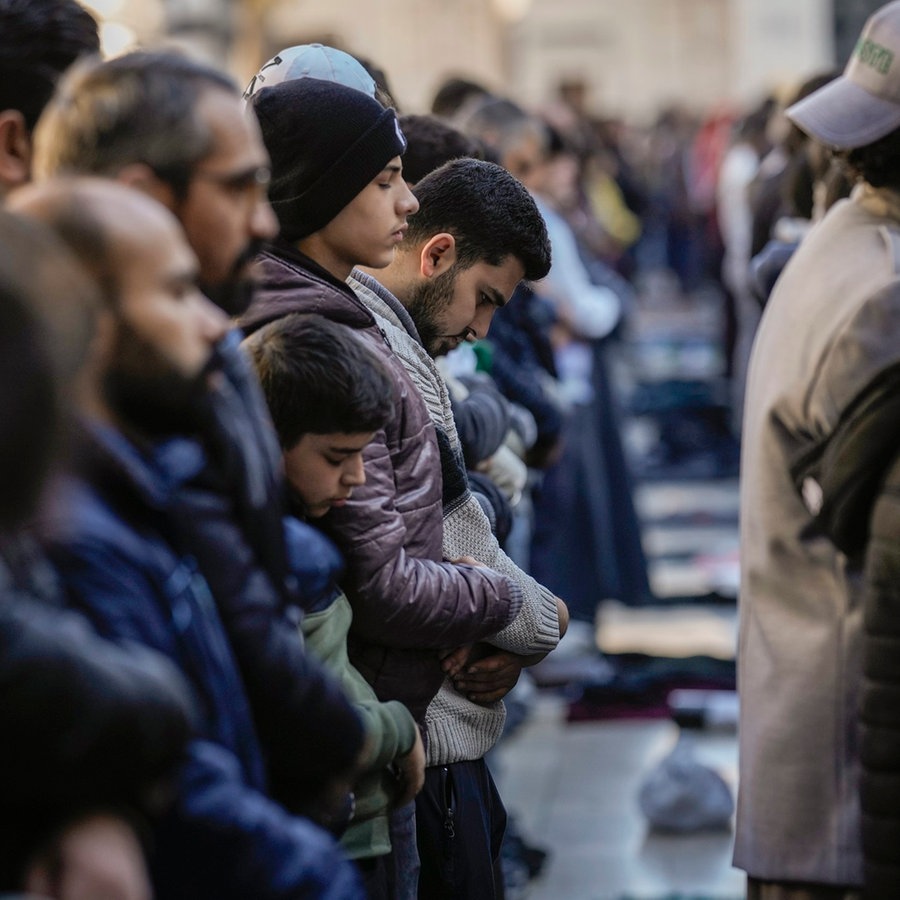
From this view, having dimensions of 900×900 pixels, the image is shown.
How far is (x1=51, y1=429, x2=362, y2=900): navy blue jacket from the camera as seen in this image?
1765 millimetres

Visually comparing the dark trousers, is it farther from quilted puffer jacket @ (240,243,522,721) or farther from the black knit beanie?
the black knit beanie

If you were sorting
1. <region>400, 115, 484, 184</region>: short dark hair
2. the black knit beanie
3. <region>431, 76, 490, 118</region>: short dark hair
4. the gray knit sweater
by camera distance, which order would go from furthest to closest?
1. <region>431, 76, 490, 118</region>: short dark hair
2. <region>400, 115, 484, 184</region>: short dark hair
3. the gray knit sweater
4. the black knit beanie

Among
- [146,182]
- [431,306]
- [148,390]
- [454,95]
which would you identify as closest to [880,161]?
[431,306]

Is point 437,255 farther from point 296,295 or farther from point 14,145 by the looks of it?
point 14,145

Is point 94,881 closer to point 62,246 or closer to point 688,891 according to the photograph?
point 62,246

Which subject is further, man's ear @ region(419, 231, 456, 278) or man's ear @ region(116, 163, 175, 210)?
man's ear @ region(419, 231, 456, 278)

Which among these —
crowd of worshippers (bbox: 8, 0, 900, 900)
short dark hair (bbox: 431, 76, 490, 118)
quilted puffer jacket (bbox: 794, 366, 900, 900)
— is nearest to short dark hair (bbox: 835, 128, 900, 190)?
crowd of worshippers (bbox: 8, 0, 900, 900)

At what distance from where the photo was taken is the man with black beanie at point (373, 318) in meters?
2.67

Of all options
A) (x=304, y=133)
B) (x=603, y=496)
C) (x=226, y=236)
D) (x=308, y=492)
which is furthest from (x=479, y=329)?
(x=603, y=496)

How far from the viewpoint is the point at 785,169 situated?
22.1ft

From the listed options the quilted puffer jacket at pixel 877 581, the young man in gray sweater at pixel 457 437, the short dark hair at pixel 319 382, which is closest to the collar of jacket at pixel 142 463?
the short dark hair at pixel 319 382

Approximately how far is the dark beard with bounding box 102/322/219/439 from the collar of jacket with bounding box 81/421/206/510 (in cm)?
2

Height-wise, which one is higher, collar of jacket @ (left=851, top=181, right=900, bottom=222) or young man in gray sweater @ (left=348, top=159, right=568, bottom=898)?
collar of jacket @ (left=851, top=181, right=900, bottom=222)

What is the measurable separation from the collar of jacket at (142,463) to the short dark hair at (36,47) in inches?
33.0
